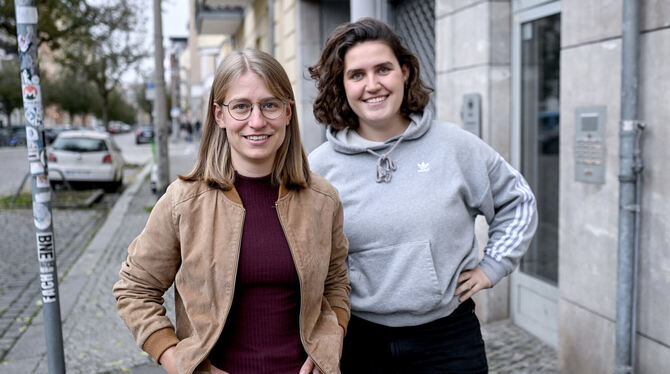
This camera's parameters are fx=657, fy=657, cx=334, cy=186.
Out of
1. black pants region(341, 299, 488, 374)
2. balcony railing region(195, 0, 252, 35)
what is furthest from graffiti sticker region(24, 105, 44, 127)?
balcony railing region(195, 0, 252, 35)

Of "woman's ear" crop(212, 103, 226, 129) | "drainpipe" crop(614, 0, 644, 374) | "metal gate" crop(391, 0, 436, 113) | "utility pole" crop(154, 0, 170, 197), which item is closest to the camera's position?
"woman's ear" crop(212, 103, 226, 129)

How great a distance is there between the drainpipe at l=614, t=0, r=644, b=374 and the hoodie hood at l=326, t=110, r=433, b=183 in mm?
1472

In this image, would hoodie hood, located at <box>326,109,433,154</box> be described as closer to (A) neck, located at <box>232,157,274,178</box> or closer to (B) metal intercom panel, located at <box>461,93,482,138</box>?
(A) neck, located at <box>232,157,274,178</box>

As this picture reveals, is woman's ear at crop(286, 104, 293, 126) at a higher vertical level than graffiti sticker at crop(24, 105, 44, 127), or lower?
lower

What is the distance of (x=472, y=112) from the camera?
199 inches

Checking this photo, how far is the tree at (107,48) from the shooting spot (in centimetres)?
1838

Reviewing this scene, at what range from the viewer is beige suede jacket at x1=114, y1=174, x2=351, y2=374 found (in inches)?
69.4

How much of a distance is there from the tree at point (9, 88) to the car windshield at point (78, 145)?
38.4 metres

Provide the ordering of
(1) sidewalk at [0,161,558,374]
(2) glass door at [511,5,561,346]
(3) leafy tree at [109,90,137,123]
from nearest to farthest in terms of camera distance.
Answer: (1) sidewalk at [0,161,558,374] < (2) glass door at [511,5,561,346] < (3) leafy tree at [109,90,137,123]

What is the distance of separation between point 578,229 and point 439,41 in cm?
240

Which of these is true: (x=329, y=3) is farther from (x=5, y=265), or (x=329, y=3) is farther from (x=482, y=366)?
(x=482, y=366)

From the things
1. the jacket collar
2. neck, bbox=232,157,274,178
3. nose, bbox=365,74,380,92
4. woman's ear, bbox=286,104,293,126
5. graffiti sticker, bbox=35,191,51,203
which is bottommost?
graffiti sticker, bbox=35,191,51,203

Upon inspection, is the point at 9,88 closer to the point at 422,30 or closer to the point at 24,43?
the point at 422,30

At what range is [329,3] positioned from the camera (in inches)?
455
